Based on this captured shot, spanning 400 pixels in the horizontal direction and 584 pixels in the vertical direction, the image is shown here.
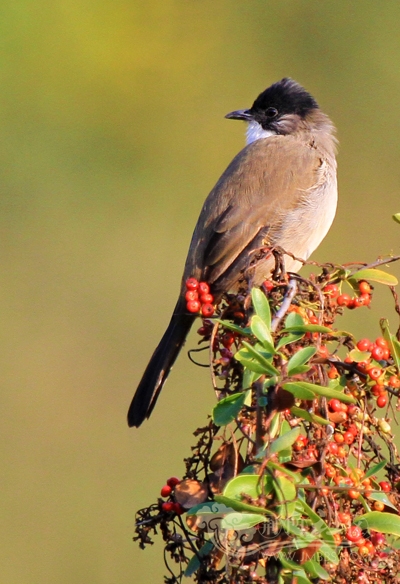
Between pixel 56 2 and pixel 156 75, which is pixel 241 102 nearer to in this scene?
pixel 156 75

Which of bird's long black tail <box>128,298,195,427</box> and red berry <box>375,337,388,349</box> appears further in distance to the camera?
bird's long black tail <box>128,298,195,427</box>

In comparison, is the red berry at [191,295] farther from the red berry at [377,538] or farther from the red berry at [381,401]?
the red berry at [377,538]

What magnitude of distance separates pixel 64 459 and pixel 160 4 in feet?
13.6

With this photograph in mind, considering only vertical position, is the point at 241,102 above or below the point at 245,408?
above

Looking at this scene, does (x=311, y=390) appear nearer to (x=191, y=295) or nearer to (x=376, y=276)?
(x=376, y=276)

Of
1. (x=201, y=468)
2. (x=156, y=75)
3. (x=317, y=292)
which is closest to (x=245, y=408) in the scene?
(x=201, y=468)

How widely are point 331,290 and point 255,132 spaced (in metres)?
2.56

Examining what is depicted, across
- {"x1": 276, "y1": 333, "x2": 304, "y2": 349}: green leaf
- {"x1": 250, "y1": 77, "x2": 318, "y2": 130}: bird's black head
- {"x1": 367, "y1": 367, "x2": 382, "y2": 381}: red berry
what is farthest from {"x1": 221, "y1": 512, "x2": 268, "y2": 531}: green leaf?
{"x1": 250, "y1": 77, "x2": 318, "y2": 130}: bird's black head

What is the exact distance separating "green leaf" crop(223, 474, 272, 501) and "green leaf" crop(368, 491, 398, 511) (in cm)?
28

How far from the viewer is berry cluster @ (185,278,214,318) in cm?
219

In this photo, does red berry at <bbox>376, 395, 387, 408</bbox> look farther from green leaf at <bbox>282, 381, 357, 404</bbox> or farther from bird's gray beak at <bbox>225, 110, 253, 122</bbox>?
bird's gray beak at <bbox>225, 110, 253, 122</bbox>

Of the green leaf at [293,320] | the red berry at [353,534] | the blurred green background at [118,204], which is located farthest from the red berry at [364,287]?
the blurred green background at [118,204]

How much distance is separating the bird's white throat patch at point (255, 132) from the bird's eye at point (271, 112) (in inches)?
2.9

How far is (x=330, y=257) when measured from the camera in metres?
5.82
